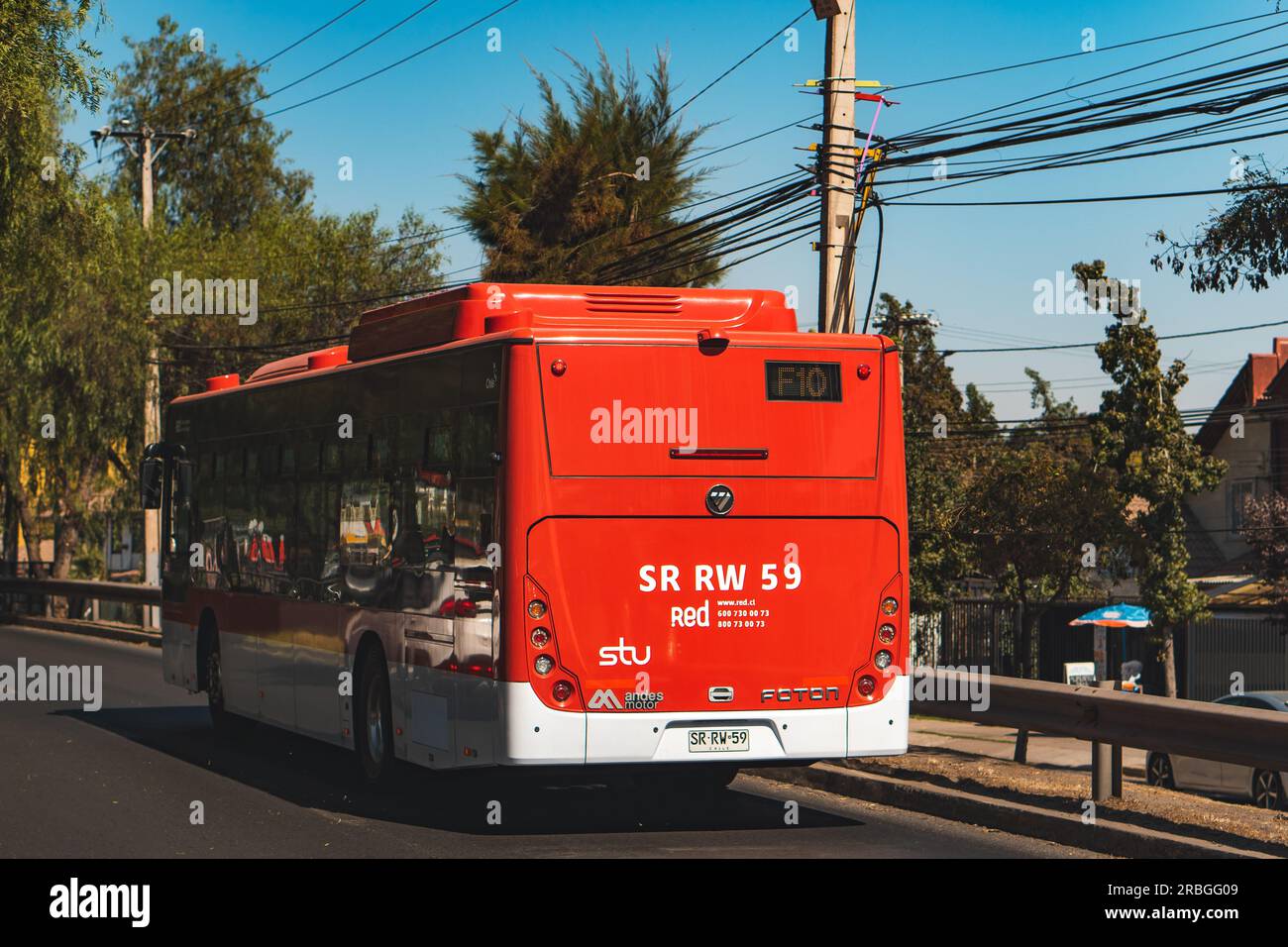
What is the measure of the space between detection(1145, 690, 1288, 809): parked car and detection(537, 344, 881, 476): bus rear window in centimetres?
808

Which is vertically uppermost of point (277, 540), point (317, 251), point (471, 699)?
point (317, 251)

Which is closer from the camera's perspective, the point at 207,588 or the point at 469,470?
the point at 469,470

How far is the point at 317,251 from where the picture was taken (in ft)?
176

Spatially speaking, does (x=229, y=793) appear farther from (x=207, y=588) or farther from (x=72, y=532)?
(x=72, y=532)

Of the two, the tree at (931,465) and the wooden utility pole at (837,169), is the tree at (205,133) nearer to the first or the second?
the tree at (931,465)

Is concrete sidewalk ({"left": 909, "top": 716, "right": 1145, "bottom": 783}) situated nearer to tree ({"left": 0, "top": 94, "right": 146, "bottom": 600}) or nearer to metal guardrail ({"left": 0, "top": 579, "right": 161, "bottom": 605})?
metal guardrail ({"left": 0, "top": 579, "right": 161, "bottom": 605})

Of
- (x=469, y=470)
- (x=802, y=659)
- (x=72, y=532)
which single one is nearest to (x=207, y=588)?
(x=469, y=470)

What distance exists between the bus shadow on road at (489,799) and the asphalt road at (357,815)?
2 centimetres

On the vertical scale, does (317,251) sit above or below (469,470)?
above

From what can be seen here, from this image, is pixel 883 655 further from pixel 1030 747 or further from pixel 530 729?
pixel 1030 747

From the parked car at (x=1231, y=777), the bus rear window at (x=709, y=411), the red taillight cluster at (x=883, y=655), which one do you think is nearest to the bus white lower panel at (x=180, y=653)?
the bus rear window at (x=709, y=411)
